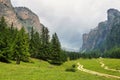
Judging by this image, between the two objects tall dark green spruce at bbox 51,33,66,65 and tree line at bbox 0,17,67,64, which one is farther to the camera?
tall dark green spruce at bbox 51,33,66,65

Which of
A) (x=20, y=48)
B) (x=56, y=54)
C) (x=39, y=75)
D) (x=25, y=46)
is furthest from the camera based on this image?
(x=56, y=54)

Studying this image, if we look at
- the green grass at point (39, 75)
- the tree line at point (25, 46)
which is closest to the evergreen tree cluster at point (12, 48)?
the tree line at point (25, 46)

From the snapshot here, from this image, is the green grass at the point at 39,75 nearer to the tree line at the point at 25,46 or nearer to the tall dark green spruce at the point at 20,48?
the tree line at the point at 25,46

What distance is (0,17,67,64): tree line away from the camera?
7893 cm

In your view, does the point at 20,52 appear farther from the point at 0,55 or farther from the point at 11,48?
the point at 0,55

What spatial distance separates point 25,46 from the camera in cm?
8700

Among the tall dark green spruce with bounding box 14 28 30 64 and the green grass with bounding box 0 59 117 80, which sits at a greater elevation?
the tall dark green spruce with bounding box 14 28 30 64

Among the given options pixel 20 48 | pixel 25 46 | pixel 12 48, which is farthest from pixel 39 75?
pixel 25 46

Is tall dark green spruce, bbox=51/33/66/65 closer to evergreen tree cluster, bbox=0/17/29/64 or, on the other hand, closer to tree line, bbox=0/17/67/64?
tree line, bbox=0/17/67/64

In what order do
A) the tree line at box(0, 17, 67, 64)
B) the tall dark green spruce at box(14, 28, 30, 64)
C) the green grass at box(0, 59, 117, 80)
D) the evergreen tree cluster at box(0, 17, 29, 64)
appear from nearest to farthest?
the green grass at box(0, 59, 117, 80) < the evergreen tree cluster at box(0, 17, 29, 64) < the tree line at box(0, 17, 67, 64) < the tall dark green spruce at box(14, 28, 30, 64)

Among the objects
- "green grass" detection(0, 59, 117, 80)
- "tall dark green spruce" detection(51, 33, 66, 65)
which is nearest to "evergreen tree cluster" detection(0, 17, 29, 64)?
"green grass" detection(0, 59, 117, 80)

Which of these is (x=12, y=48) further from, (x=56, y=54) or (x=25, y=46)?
(x=56, y=54)

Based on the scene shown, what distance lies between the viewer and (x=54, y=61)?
120812 mm

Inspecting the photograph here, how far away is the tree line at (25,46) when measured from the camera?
78.9m
